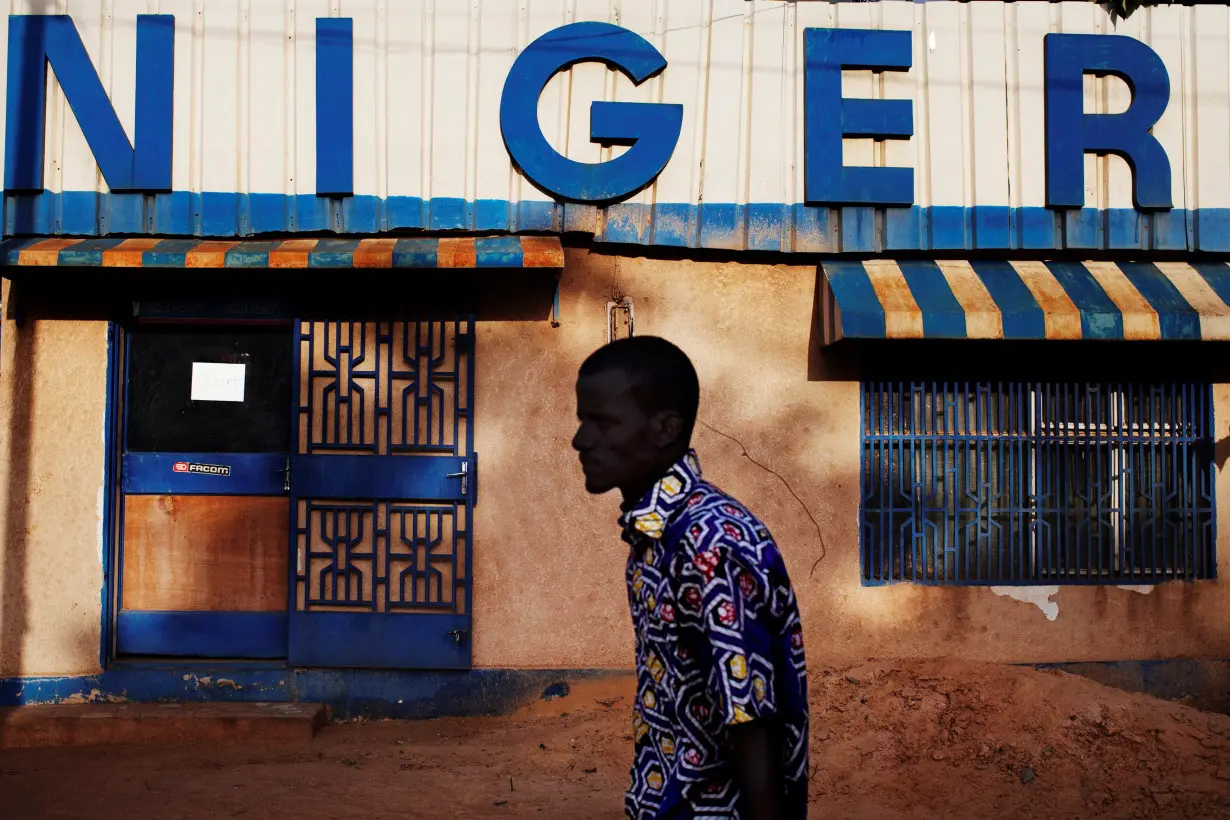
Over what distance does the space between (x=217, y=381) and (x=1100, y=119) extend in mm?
5532

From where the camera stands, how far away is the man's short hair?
2068 mm

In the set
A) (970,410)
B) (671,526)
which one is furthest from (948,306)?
(671,526)

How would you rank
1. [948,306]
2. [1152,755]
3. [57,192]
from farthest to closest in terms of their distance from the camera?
[57,192] < [948,306] < [1152,755]

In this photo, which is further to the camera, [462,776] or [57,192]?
[57,192]

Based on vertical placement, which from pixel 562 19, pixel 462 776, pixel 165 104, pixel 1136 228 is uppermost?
pixel 562 19

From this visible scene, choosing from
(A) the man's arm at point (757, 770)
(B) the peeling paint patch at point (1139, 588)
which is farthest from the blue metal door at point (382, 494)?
(A) the man's arm at point (757, 770)

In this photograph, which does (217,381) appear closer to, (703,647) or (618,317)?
(618,317)

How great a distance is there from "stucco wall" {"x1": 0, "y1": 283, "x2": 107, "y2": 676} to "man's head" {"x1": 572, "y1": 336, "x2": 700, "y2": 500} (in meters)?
5.12

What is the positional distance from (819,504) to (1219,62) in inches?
141

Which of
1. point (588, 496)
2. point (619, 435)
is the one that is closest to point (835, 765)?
point (588, 496)

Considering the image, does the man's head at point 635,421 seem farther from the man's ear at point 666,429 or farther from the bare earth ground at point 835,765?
the bare earth ground at point 835,765

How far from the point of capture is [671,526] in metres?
1.96

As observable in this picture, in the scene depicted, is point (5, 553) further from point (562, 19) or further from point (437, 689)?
point (562, 19)

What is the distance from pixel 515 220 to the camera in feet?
20.1
